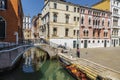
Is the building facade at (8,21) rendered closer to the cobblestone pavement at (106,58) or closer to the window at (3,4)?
the window at (3,4)

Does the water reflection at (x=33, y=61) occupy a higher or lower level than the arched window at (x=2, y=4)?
lower

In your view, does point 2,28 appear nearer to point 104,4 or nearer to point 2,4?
point 2,4

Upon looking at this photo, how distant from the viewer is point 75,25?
3334 centimetres

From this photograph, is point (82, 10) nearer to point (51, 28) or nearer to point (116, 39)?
point (51, 28)

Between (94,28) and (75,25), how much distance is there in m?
6.94

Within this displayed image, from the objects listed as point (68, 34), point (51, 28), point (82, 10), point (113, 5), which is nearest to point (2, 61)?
point (51, 28)

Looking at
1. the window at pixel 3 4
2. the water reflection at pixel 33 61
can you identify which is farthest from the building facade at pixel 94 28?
the window at pixel 3 4

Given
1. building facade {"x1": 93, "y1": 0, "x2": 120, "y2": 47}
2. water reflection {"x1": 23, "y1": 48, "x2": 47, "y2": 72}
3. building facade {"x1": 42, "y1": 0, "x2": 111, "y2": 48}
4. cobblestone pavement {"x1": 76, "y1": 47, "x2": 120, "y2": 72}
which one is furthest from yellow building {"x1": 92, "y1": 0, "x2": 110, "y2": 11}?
water reflection {"x1": 23, "y1": 48, "x2": 47, "y2": 72}

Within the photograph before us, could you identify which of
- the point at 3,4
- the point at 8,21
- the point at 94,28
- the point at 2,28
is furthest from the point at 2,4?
the point at 94,28

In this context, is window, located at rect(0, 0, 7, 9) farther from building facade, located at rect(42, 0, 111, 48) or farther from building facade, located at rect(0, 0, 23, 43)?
building facade, located at rect(42, 0, 111, 48)

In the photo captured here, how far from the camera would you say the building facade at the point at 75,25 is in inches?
1192

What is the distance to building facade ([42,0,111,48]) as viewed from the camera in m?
30.3

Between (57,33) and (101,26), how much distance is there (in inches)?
598

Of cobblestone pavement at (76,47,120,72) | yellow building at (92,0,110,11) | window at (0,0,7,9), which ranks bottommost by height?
cobblestone pavement at (76,47,120,72)
